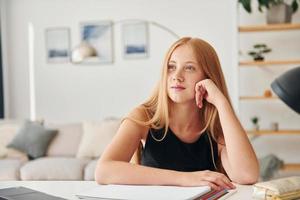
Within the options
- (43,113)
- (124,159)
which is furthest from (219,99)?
(43,113)

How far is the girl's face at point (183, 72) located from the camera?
166 centimetres

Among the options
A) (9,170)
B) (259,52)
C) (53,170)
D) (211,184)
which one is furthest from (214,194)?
(259,52)

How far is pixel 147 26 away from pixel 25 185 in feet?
12.7

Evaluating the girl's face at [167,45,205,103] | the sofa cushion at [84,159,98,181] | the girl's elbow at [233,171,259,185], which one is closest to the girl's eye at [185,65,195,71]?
the girl's face at [167,45,205,103]

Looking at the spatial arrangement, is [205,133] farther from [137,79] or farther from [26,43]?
[26,43]

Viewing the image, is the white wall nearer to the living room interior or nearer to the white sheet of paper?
the living room interior

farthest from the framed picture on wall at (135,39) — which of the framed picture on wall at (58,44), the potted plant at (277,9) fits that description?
the potted plant at (277,9)

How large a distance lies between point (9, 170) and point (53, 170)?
1.25 feet

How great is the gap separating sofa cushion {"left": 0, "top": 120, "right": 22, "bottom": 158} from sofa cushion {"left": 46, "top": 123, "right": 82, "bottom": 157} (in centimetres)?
38

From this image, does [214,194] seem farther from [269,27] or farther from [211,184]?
[269,27]

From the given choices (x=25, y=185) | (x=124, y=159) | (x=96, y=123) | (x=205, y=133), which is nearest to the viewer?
(x=25, y=185)

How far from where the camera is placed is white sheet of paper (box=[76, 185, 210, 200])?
1.18m

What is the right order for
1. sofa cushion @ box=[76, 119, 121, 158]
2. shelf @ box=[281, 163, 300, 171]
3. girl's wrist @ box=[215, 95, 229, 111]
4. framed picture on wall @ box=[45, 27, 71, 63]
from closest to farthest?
1. girl's wrist @ box=[215, 95, 229, 111]
2. sofa cushion @ box=[76, 119, 121, 158]
3. shelf @ box=[281, 163, 300, 171]
4. framed picture on wall @ box=[45, 27, 71, 63]

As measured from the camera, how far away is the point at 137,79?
5.21 m
